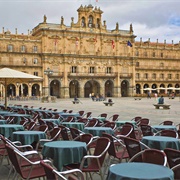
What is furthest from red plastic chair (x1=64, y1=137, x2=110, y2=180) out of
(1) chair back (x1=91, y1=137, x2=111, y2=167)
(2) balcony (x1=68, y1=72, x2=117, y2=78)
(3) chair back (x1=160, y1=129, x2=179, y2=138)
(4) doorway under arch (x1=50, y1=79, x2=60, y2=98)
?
(4) doorway under arch (x1=50, y1=79, x2=60, y2=98)

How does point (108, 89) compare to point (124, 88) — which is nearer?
point (108, 89)

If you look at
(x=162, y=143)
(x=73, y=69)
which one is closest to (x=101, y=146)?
(x=162, y=143)

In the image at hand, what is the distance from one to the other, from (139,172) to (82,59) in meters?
62.0

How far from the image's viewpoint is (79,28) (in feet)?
217

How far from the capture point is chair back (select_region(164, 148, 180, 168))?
17.7 feet

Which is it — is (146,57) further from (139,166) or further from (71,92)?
(139,166)

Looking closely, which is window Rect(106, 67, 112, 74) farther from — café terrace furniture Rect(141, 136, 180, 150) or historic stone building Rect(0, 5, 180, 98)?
café terrace furniture Rect(141, 136, 180, 150)

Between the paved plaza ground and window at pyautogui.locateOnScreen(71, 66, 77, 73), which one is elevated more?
window at pyautogui.locateOnScreen(71, 66, 77, 73)

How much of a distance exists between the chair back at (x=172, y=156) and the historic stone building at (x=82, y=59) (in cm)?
5386

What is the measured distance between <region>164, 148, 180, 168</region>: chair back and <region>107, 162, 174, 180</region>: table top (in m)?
0.68

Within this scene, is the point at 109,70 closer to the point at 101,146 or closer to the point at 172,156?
the point at 101,146

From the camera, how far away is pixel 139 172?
4520 millimetres

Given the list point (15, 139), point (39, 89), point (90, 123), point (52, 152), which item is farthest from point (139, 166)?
point (39, 89)

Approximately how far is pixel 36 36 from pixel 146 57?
2453 centimetres
